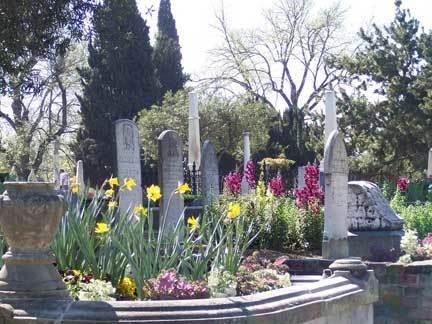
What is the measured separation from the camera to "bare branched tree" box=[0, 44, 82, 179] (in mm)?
40250

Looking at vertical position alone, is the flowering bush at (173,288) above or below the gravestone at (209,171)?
below

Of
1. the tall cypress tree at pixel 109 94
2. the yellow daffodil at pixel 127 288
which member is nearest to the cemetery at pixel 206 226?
the yellow daffodil at pixel 127 288

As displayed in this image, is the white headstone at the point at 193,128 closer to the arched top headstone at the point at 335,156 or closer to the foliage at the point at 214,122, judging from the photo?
the foliage at the point at 214,122

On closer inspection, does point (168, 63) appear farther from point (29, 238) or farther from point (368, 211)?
point (29, 238)

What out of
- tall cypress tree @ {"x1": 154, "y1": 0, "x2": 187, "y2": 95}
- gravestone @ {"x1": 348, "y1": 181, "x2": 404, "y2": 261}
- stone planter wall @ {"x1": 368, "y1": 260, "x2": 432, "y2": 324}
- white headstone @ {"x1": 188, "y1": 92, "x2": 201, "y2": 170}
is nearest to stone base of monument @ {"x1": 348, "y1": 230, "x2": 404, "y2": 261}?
gravestone @ {"x1": 348, "y1": 181, "x2": 404, "y2": 261}

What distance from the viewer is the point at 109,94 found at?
39.5m

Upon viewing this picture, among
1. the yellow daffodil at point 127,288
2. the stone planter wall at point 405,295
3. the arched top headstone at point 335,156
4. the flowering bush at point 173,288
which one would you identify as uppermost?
the arched top headstone at point 335,156

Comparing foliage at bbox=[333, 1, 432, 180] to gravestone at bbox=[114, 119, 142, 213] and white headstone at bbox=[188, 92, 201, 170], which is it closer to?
white headstone at bbox=[188, 92, 201, 170]

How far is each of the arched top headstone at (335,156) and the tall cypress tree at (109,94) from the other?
89.3ft

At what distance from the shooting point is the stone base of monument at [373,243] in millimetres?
11938

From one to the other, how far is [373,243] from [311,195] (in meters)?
1.58

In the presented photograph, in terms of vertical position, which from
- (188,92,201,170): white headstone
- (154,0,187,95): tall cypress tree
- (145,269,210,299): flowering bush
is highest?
(154,0,187,95): tall cypress tree

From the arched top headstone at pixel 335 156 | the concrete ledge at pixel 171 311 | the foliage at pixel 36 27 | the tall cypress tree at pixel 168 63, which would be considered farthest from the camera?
the tall cypress tree at pixel 168 63

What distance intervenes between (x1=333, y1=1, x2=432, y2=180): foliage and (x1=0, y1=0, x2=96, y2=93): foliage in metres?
23.0
